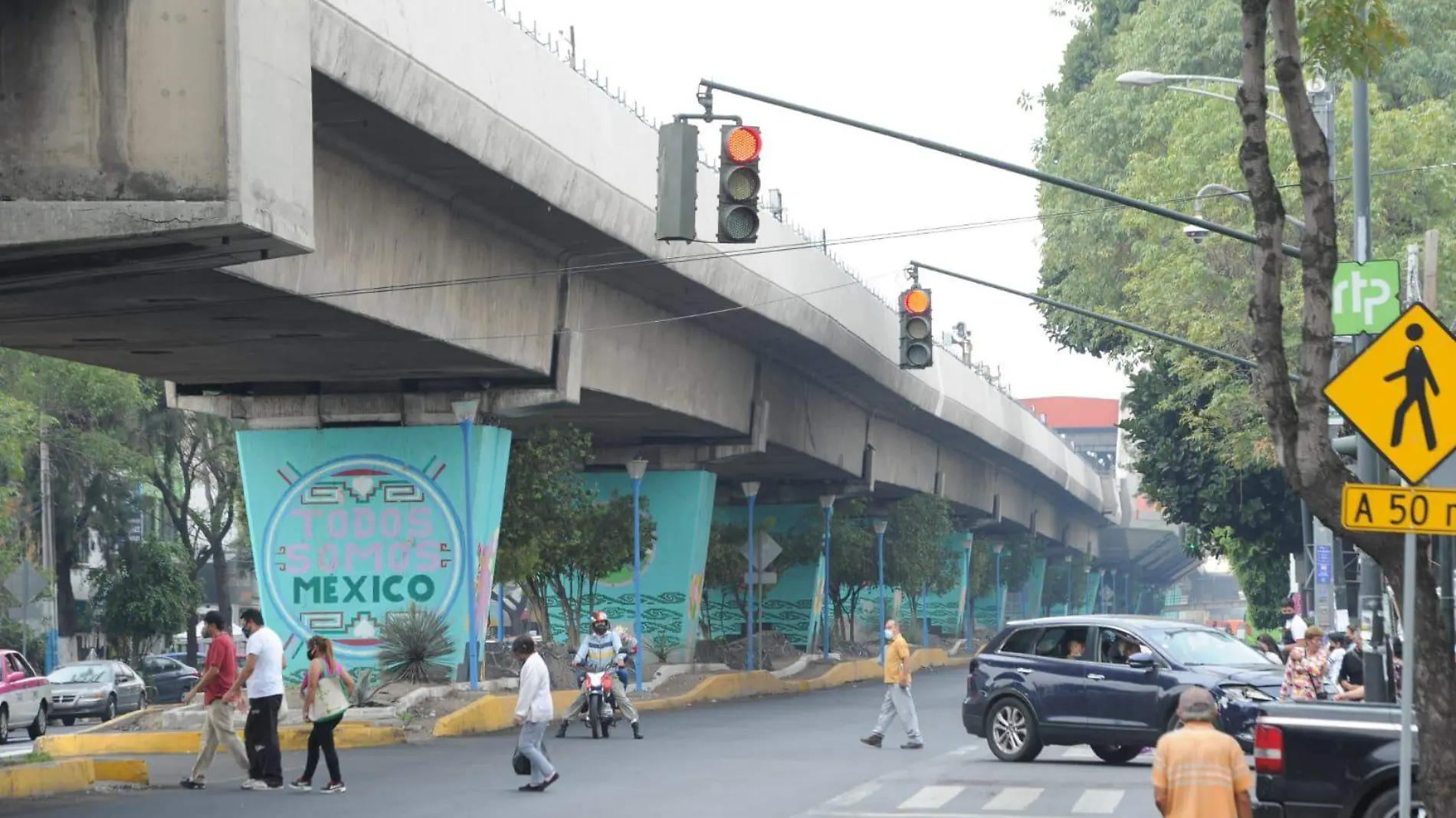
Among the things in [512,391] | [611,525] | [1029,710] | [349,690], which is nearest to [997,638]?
[1029,710]

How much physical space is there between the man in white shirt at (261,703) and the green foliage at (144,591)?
38.0 meters

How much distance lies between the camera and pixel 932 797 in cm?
1828

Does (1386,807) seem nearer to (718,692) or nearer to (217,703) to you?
(217,703)

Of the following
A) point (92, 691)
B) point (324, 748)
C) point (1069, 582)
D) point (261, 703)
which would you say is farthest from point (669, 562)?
point (1069, 582)

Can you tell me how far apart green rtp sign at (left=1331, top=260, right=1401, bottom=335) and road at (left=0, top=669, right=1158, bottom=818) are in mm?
4971

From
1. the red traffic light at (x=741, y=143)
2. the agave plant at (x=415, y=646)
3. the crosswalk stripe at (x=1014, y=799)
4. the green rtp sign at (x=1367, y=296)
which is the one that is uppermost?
the red traffic light at (x=741, y=143)

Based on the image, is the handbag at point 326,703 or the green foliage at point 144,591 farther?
the green foliage at point 144,591

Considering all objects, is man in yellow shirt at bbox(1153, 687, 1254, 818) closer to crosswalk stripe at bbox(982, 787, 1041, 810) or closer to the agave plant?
crosswalk stripe at bbox(982, 787, 1041, 810)

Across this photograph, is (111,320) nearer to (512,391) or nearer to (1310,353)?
(512,391)

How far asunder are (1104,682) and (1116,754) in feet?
5.03

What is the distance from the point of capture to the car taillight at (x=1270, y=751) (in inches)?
476

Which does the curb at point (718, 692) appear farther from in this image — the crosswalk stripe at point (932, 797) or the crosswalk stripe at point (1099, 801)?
the crosswalk stripe at point (1099, 801)

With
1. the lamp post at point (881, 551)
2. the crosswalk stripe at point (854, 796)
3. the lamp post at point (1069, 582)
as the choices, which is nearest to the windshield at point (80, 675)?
the lamp post at point (881, 551)

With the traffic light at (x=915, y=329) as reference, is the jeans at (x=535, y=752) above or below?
below
